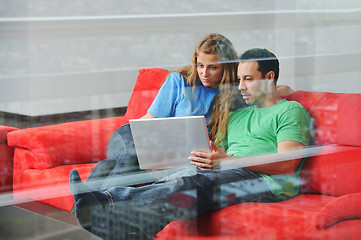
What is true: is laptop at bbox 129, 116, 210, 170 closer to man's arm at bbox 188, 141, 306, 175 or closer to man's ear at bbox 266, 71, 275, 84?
man's arm at bbox 188, 141, 306, 175

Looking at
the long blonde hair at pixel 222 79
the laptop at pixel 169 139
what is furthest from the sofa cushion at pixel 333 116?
the laptop at pixel 169 139

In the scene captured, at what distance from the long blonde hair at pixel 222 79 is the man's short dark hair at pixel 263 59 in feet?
0.15

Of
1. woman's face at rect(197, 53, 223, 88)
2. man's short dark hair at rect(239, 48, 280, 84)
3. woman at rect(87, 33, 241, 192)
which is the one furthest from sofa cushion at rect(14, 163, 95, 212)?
man's short dark hair at rect(239, 48, 280, 84)

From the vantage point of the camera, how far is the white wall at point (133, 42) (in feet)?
2.94

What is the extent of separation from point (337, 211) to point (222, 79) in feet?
Answer: 1.55

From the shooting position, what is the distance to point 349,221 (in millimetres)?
1108

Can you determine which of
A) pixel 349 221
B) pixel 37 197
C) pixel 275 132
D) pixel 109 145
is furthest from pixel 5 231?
pixel 349 221

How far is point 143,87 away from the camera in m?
1.09

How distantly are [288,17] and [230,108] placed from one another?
1.14 ft

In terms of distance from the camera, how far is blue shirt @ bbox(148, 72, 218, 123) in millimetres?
1169

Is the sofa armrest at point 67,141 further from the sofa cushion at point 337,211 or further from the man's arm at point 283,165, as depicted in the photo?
the sofa cushion at point 337,211

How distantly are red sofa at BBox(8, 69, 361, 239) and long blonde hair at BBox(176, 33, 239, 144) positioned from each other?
0.09m

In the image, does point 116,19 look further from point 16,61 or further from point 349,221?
point 349,221

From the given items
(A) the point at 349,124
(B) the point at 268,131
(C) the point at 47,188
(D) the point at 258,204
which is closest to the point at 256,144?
(B) the point at 268,131
